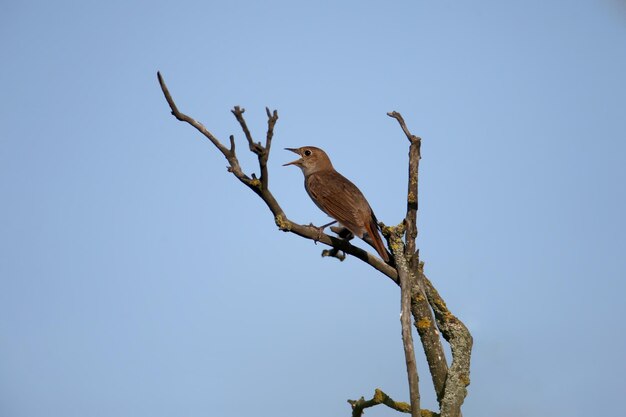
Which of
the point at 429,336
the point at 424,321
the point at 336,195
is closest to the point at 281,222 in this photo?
the point at 424,321

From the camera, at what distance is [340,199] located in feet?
27.6

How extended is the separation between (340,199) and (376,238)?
1.18 meters

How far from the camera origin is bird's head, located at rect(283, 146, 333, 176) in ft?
33.7

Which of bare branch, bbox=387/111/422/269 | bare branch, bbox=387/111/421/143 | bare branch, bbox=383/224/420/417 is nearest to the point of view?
bare branch, bbox=383/224/420/417

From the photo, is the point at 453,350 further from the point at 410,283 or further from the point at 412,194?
the point at 412,194

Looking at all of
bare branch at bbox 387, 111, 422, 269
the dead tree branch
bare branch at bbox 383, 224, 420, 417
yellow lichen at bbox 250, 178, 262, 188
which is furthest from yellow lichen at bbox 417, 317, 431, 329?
yellow lichen at bbox 250, 178, 262, 188

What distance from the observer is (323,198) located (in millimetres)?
8734

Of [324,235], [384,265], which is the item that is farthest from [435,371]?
[324,235]

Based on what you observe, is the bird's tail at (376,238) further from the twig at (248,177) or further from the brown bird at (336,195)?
the twig at (248,177)

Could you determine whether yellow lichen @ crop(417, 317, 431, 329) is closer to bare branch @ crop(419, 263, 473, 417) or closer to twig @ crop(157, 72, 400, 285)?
bare branch @ crop(419, 263, 473, 417)

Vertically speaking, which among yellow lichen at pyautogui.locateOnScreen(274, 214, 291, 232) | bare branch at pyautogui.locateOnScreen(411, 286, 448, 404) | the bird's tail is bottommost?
bare branch at pyautogui.locateOnScreen(411, 286, 448, 404)

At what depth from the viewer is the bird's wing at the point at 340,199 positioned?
303 inches

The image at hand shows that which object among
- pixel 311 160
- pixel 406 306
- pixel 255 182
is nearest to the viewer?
pixel 406 306

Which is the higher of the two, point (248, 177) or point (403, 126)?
point (403, 126)
